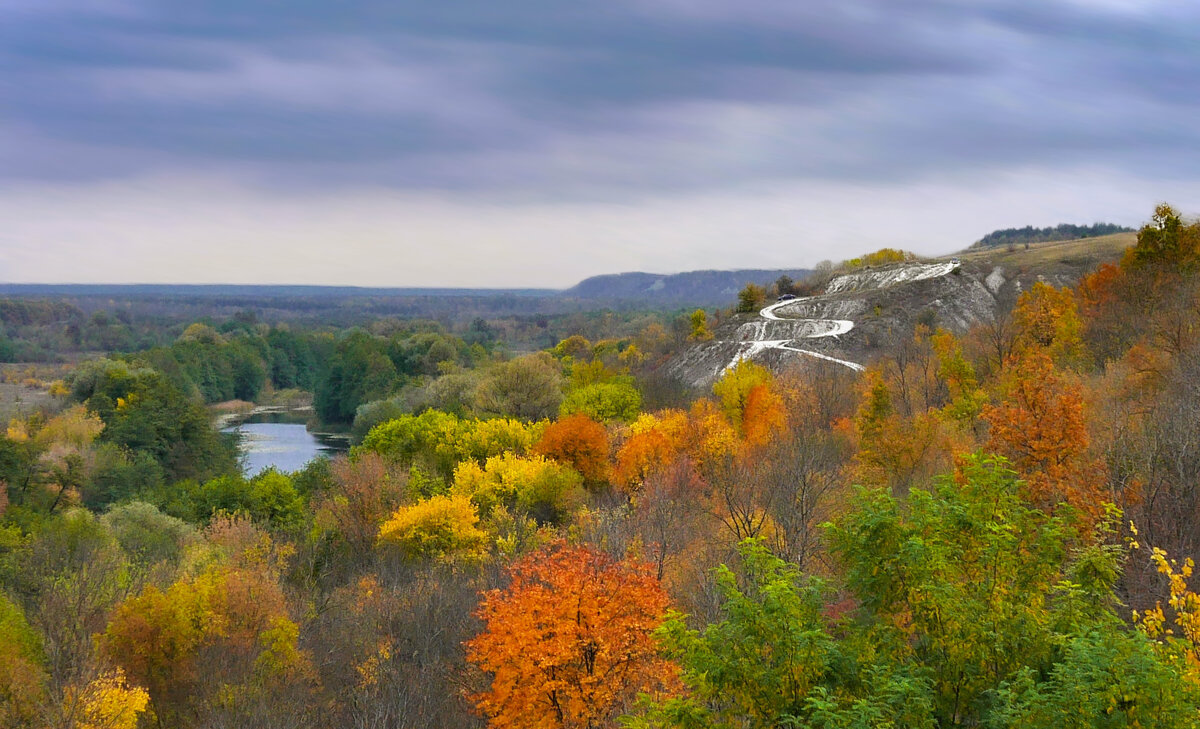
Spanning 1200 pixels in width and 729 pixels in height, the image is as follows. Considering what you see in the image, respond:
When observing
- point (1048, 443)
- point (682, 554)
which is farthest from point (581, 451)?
point (1048, 443)

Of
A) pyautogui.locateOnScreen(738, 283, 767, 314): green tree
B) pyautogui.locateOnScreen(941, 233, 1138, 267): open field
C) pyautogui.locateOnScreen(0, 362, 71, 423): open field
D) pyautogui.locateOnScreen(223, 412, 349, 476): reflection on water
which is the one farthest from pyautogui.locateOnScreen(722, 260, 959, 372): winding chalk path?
pyautogui.locateOnScreen(0, 362, 71, 423): open field

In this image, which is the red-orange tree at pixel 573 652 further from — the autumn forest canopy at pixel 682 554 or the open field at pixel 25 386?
the open field at pixel 25 386

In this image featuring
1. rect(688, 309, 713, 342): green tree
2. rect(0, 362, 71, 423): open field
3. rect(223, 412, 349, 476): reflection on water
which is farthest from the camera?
rect(688, 309, 713, 342): green tree

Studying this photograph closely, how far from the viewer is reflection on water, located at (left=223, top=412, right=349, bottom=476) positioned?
87062 mm

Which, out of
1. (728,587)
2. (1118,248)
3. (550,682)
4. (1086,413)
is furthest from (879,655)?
(1118,248)

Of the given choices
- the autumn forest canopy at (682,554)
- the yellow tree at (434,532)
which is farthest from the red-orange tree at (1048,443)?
the yellow tree at (434,532)

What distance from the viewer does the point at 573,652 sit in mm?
23359

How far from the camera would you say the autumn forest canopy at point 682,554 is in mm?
12750

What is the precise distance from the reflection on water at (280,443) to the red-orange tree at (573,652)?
58.6 metres

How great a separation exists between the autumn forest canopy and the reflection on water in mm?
10350

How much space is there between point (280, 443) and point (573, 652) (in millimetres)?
88850

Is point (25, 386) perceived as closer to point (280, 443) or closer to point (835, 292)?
point (280, 443)

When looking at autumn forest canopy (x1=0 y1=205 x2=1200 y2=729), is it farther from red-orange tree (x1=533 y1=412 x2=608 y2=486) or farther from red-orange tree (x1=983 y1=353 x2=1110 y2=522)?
red-orange tree (x1=533 y1=412 x2=608 y2=486)

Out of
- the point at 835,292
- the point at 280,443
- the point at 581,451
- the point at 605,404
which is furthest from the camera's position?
the point at 835,292
